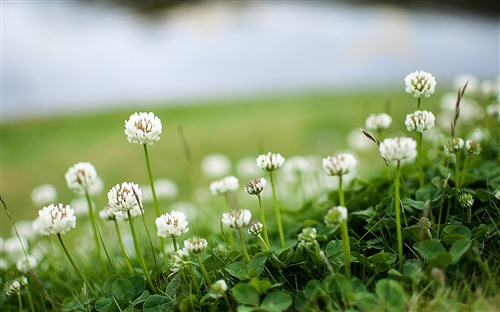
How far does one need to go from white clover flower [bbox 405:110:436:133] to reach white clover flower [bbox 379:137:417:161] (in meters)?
0.26

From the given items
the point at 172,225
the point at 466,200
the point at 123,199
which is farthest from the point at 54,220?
the point at 466,200

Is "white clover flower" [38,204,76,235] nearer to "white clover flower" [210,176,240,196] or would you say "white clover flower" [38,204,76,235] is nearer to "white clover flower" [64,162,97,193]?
"white clover flower" [64,162,97,193]

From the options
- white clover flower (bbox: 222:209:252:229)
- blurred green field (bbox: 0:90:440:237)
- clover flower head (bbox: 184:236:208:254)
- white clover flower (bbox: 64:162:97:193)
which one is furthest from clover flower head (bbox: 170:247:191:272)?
blurred green field (bbox: 0:90:440:237)

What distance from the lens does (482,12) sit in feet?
39.5

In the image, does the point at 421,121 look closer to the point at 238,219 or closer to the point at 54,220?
the point at 238,219

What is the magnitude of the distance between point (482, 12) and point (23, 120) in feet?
31.7

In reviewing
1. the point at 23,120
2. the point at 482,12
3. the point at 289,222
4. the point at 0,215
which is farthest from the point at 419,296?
the point at 482,12

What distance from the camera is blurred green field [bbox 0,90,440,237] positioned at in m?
4.94

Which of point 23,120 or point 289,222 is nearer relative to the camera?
point 289,222

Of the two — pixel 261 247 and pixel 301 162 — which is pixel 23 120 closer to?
pixel 301 162

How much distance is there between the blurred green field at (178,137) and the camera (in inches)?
194

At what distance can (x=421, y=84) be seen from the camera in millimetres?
1769

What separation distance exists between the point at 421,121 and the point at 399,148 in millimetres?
300

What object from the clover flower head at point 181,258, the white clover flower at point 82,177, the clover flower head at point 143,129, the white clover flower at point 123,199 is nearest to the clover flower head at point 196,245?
the clover flower head at point 181,258
